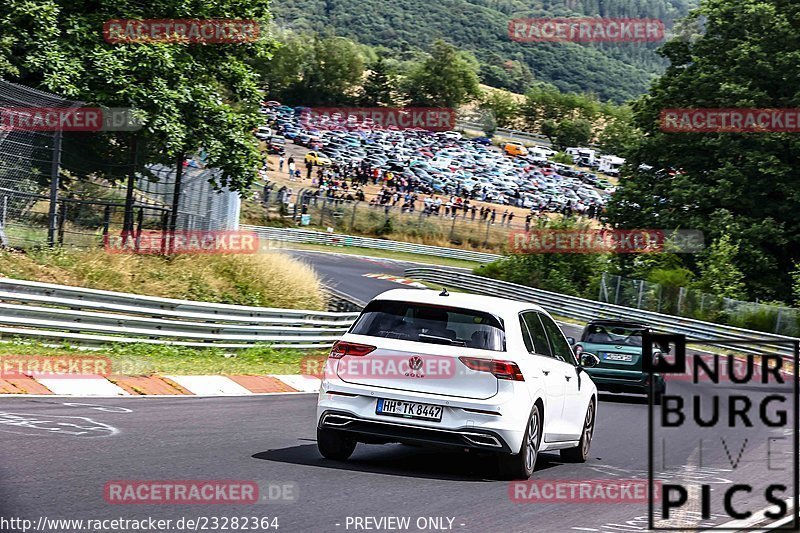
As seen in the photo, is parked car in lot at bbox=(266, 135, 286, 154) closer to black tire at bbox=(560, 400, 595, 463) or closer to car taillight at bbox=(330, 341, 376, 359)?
black tire at bbox=(560, 400, 595, 463)

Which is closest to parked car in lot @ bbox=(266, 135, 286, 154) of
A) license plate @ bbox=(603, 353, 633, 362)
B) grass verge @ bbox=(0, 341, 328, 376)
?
grass verge @ bbox=(0, 341, 328, 376)

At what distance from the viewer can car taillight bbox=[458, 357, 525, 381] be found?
9406 millimetres

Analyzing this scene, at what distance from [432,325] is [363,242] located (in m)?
56.4

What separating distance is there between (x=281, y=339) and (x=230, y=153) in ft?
17.8

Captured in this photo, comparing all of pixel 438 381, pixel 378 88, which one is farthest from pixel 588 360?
pixel 378 88

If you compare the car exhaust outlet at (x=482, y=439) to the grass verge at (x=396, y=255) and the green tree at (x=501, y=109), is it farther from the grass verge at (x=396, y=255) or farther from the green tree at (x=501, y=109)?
the green tree at (x=501, y=109)

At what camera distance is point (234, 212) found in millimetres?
29172

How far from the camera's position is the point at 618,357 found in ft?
65.2

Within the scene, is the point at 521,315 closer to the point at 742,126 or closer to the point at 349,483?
the point at 349,483

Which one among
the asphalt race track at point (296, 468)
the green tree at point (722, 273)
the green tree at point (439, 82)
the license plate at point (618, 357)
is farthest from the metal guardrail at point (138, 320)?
the green tree at point (439, 82)

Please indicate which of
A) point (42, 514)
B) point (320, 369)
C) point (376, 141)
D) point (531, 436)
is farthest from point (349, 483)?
point (376, 141)

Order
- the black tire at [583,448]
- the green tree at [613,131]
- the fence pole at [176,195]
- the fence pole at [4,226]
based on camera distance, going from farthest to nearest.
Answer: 1. the green tree at [613,131]
2. the fence pole at [176,195]
3. the fence pole at [4,226]
4. the black tire at [583,448]

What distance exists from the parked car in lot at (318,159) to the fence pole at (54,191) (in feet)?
206

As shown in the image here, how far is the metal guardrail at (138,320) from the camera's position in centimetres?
1590
